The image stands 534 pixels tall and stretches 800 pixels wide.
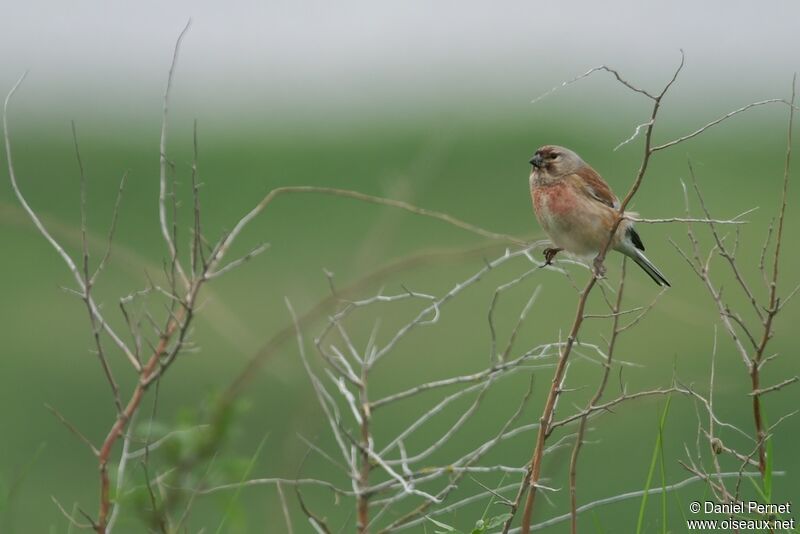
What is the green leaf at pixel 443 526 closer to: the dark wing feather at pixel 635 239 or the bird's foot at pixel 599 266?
the bird's foot at pixel 599 266

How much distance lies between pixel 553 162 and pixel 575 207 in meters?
0.22

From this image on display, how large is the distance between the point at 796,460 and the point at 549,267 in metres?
5.69

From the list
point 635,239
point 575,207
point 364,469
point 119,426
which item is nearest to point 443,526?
point 364,469

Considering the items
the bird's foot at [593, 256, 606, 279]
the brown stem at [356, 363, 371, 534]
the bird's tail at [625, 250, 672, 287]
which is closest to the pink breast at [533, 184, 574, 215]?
the bird's tail at [625, 250, 672, 287]

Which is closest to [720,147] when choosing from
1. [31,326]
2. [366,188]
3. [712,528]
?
[366,188]

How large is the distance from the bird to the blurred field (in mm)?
2783

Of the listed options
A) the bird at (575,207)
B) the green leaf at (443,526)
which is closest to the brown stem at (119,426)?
the green leaf at (443,526)

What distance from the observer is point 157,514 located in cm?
351

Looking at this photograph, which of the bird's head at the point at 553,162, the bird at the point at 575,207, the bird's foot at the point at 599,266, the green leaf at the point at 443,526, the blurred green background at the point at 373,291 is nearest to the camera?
the green leaf at the point at 443,526

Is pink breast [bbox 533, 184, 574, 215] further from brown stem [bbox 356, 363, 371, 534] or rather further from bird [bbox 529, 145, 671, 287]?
brown stem [bbox 356, 363, 371, 534]

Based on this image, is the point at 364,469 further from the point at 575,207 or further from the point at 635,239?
the point at 635,239

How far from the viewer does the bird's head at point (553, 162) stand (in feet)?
16.7

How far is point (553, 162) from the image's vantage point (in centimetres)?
513

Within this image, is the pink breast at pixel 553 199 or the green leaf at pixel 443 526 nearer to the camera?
the green leaf at pixel 443 526
